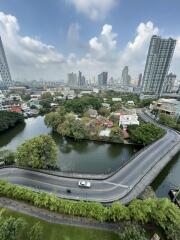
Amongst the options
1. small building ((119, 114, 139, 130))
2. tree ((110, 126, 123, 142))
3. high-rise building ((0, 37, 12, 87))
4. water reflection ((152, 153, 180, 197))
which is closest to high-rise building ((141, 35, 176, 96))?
small building ((119, 114, 139, 130))

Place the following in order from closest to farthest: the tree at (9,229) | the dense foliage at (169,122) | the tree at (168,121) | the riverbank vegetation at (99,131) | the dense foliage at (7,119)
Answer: the tree at (9,229)
the riverbank vegetation at (99,131)
the dense foliage at (7,119)
the dense foliage at (169,122)
the tree at (168,121)

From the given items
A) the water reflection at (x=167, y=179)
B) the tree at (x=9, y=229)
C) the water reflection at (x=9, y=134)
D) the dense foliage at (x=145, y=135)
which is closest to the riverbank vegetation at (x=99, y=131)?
the dense foliage at (x=145, y=135)

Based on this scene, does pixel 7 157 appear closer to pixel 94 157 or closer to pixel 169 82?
pixel 94 157

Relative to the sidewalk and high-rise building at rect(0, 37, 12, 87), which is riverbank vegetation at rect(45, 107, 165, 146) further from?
high-rise building at rect(0, 37, 12, 87)

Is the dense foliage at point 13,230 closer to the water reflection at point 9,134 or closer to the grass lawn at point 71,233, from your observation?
the grass lawn at point 71,233

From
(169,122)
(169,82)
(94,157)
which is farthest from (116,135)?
(169,82)

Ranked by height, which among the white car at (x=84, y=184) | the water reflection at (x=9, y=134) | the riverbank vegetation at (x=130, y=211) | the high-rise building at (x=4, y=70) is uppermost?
the high-rise building at (x=4, y=70)

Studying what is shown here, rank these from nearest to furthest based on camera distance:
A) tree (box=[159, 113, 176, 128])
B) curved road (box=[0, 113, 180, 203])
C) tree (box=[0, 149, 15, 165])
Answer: curved road (box=[0, 113, 180, 203]) → tree (box=[0, 149, 15, 165]) → tree (box=[159, 113, 176, 128])
